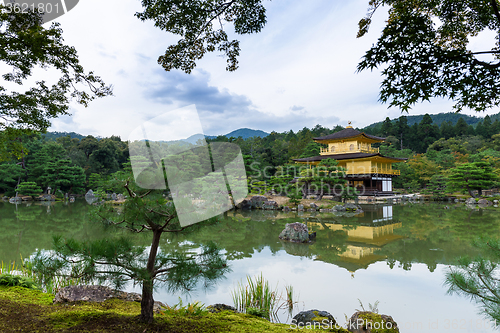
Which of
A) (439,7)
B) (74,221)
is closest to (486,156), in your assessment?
(439,7)

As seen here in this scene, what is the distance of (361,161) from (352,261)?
1483 cm

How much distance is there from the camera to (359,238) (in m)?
6.52

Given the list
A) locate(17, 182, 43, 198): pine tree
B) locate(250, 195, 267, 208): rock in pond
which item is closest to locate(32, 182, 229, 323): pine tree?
locate(250, 195, 267, 208): rock in pond

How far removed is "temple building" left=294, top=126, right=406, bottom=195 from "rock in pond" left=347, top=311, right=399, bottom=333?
1629cm

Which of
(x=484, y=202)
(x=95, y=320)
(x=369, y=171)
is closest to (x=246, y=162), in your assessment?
(x=369, y=171)

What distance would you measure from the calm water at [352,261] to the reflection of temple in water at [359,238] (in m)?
0.02

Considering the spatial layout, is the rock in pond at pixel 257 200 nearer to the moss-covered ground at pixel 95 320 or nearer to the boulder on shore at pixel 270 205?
the boulder on shore at pixel 270 205

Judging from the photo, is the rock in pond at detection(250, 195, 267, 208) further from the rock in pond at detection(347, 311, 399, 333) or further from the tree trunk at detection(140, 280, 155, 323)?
the tree trunk at detection(140, 280, 155, 323)

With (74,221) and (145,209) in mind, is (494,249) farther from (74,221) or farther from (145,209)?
(74,221)

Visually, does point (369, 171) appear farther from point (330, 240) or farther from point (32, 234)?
point (32, 234)

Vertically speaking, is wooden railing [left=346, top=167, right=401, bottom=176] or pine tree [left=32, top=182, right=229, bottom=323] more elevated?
pine tree [left=32, top=182, right=229, bottom=323]

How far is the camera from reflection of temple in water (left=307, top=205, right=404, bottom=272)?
472 cm

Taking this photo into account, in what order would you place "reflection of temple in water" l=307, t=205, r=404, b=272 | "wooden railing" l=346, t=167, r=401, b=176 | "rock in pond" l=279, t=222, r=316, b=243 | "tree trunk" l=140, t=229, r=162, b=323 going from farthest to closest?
"wooden railing" l=346, t=167, r=401, b=176 < "rock in pond" l=279, t=222, r=316, b=243 < "reflection of temple in water" l=307, t=205, r=404, b=272 < "tree trunk" l=140, t=229, r=162, b=323

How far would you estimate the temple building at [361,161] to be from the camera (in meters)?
17.5
